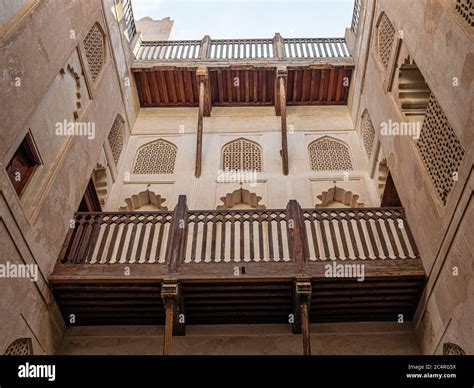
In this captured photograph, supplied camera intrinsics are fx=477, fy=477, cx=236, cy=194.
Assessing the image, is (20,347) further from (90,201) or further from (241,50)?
(241,50)

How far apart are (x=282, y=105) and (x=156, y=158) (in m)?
2.68

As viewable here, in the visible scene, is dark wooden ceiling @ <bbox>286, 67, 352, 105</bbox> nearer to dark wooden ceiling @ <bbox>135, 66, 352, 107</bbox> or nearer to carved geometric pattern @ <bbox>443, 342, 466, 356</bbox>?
dark wooden ceiling @ <bbox>135, 66, 352, 107</bbox>

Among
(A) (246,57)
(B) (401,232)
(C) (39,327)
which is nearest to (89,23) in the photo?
(A) (246,57)

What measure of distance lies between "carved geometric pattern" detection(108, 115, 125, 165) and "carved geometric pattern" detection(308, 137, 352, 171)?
12.1 feet

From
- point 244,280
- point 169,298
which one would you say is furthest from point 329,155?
point 169,298

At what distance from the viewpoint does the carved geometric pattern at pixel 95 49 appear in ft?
25.1

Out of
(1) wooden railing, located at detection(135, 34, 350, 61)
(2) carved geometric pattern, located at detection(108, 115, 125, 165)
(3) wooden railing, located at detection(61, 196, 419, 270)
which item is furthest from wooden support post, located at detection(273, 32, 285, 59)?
(3) wooden railing, located at detection(61, 196, 419, 270)

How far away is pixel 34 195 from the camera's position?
5762 millimetres

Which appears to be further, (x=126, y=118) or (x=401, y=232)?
(x=126, y=118)

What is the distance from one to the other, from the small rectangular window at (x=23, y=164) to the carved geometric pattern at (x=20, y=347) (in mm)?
1656

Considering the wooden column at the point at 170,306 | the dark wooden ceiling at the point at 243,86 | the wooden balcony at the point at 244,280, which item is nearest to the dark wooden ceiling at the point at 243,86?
the dark wooden ceiling at the point at 243,86

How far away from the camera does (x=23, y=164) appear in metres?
5.71
